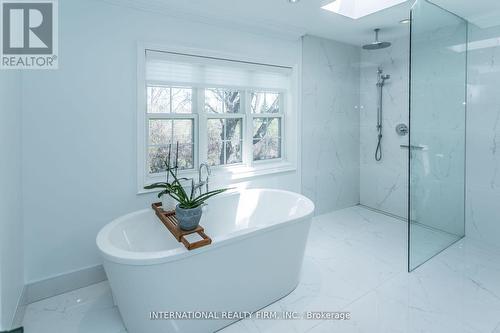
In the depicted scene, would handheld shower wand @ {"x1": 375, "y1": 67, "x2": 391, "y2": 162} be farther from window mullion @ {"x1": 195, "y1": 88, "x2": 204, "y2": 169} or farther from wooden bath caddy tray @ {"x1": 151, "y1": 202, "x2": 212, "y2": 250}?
wooden bath caddy tray @ {"x1": 151, "y1": 202, "x2": 212, "y2": 250}

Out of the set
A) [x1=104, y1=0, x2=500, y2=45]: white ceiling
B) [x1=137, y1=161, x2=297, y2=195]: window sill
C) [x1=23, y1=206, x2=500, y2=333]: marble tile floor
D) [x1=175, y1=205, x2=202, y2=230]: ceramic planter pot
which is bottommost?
[x1=23, y1=206, x2=500, y2=333]: marble tile floor

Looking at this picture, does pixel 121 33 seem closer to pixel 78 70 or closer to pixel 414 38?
pixel 78 70

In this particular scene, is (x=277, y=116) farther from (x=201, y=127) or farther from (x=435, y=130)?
(x=435, y=130)

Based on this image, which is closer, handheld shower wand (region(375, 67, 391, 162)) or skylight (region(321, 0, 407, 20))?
skylight (region(321, 0, 407, 20))

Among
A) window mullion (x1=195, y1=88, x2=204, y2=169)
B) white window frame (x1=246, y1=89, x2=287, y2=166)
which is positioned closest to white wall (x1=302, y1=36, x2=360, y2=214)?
white window frame (x1=246, y1=89, x2=287, y2=166)

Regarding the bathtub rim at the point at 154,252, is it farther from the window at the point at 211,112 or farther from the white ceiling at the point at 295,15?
the white ceiling at the point at 295,15

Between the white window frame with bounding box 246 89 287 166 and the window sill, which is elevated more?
the white window frame with bounding box 246 89 287 166

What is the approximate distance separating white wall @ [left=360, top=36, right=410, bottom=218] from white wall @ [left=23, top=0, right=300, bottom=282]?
298 cm

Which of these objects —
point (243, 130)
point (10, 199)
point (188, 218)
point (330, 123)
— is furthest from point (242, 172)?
point (10, 199)

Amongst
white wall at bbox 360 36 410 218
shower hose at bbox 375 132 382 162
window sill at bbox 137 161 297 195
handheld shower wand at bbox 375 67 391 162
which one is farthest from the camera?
shower hose at bbox 375 132 382 162

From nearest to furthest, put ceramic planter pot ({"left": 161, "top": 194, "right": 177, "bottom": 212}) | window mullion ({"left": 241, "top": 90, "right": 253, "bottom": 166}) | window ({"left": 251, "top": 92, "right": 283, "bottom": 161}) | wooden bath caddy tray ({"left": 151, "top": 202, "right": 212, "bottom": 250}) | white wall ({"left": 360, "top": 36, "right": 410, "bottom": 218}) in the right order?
wooden bath caddy tray ({"left": 151, "top": 202, "right": 212, "bottom": 250}) → ceramic planter pot ({"left": 161, "top": 194, "right": 177, "bottom": 212}) → window mullion ({"left": 241, "top": 90, "right": 253, "bottom": 166}) → window ({"left": 251, "top": 92, "right": 283, "bottom": 161}) → white wall ({"left": 360, "top": 36, "right": 410, "bottom": 218})

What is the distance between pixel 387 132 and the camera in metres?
4.14

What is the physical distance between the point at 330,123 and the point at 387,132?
2.82 feet

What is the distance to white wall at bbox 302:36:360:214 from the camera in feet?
12.5
